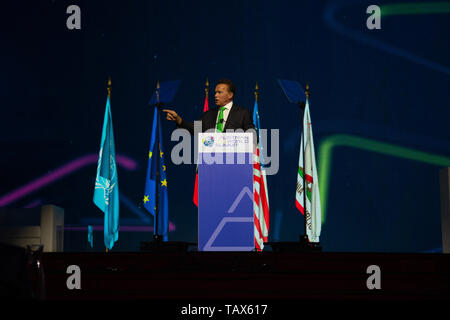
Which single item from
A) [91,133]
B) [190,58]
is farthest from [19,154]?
[190,58]

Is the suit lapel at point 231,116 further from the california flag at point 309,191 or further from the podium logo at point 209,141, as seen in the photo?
the california flag at point 309,191

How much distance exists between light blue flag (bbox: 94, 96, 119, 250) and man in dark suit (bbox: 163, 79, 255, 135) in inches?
61.8

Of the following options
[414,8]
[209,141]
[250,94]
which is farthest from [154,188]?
[414,8]

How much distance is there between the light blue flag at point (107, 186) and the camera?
5.29 meters

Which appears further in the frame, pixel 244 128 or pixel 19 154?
pixel 19 154

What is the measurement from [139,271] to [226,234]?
68 cm

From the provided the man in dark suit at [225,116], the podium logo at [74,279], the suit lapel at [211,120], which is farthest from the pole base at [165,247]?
the suit lapel at [211,120]

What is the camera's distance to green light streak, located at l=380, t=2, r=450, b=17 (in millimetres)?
6371

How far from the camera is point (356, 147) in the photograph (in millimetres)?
6316

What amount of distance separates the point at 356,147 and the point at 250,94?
1.45m

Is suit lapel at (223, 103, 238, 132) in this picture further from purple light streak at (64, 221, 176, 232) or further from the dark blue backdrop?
purple light streak at (64, 221, 176, 232)

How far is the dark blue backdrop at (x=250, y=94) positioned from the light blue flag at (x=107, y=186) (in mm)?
816
